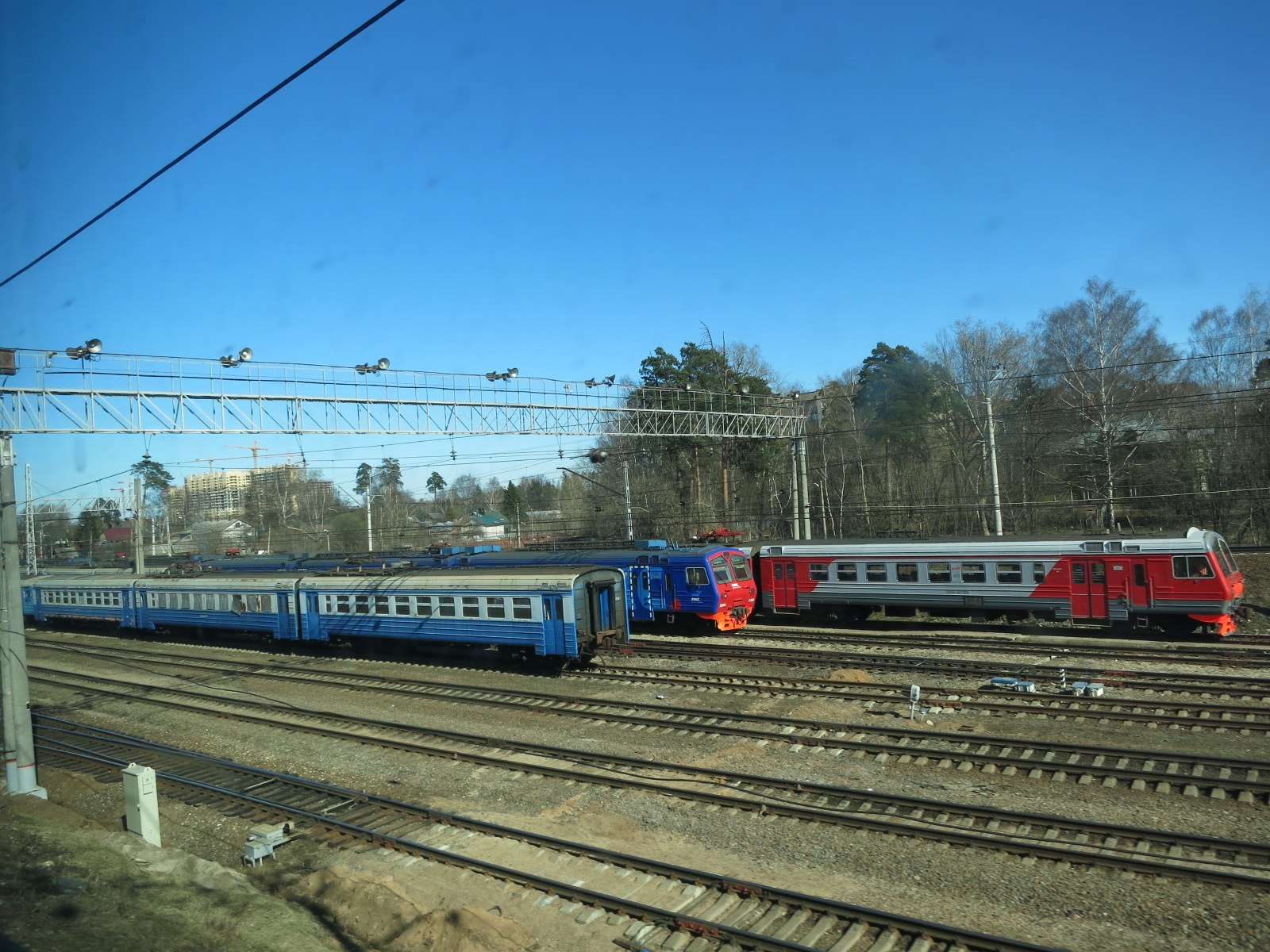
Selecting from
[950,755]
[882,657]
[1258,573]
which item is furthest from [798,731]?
[1258,573]

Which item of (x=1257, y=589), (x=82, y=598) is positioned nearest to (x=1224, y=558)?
(x=1257, y=589)

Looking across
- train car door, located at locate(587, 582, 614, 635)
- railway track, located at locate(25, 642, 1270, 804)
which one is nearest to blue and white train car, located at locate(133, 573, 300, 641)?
train car door, located at locate(587, 582, 614, 635)

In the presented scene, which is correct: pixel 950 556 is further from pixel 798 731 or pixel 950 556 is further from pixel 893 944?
pixel 893 944

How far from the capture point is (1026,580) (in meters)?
20.3

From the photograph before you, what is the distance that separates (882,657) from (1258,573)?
50.2 feet

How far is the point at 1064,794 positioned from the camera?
972 centimetres

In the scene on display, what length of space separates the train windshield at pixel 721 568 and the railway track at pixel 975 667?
190 cm

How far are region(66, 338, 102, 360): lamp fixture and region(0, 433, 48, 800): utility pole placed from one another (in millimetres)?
9206

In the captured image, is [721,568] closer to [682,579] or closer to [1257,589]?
[682,579]

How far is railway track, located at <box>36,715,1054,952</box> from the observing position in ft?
21.9

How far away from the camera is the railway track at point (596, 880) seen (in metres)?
6.66

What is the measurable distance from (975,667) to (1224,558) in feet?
23.9

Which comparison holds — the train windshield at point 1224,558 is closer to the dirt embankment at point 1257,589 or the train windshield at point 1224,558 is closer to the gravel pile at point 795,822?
the dirt embankment at point 1257,589

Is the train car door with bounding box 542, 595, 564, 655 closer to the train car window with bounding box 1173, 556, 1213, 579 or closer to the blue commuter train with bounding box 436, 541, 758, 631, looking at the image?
the blue commuter train with bounding box 436, 541, 758, 631
